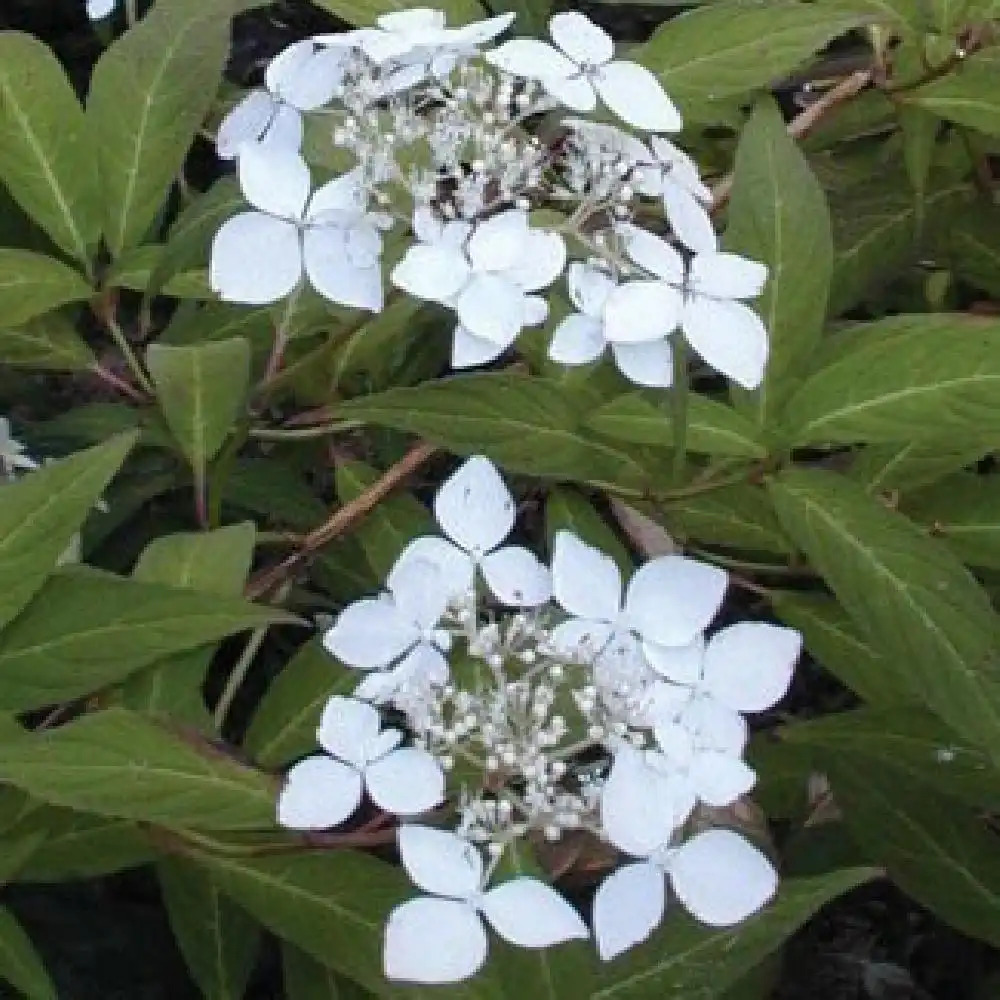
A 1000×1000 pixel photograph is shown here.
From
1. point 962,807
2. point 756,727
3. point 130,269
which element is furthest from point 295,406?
point 962,807

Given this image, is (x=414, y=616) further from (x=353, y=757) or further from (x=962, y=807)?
(x=962, y=807)

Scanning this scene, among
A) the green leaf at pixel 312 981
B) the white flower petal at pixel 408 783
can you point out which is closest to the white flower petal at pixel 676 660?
the white flower petal at pixel 408 783

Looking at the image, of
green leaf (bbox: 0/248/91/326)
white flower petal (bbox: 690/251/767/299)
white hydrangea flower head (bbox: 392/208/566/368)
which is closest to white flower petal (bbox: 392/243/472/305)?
white hydrangea flower head (bbox: 392/208/566/368)

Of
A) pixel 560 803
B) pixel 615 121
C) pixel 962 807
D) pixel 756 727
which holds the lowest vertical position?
pixel 756 727

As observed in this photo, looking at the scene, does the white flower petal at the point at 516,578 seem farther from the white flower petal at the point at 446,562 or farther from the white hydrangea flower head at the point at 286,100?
the white hydrangea flower head at the point at 286,100

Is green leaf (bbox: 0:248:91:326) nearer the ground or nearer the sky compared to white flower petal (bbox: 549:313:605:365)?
nearer the ground

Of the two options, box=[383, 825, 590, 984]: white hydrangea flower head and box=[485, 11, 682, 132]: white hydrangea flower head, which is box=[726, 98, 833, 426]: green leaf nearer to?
box=[485, 11, 682, 132]: white hydrangea flower head

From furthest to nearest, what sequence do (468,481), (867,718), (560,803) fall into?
1. (867,718)
2. (468,481)
3. (560,803)
